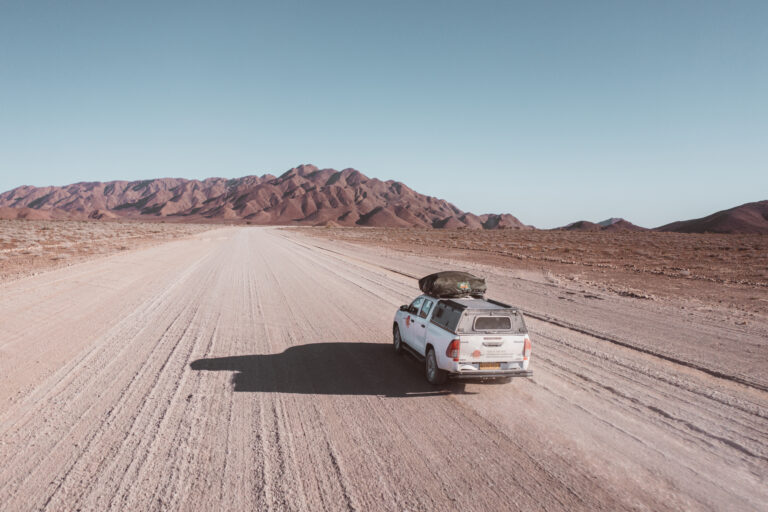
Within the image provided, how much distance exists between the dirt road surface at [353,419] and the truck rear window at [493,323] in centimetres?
125

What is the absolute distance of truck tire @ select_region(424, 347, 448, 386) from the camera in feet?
24.8

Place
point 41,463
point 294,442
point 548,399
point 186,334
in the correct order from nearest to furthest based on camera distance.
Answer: point 41,463
point 294,442
point 548,399
point 186,334

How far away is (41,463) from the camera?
204 inches

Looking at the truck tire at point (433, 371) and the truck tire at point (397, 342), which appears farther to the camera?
the truck tire at point (397, 342)

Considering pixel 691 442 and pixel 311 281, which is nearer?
pixel 691 442

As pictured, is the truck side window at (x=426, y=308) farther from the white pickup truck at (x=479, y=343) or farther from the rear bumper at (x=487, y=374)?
the rear bumper at (x=487, y=374)

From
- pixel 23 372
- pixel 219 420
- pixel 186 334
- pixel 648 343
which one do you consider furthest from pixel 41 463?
pixel 648 343

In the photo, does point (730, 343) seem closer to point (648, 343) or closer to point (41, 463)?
point (648, 343)

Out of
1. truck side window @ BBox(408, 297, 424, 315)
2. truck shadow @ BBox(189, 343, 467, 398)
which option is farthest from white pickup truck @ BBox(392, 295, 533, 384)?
truck side window @ BBox(408, 297, 424, 315)

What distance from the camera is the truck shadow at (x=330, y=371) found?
7684 millimetres

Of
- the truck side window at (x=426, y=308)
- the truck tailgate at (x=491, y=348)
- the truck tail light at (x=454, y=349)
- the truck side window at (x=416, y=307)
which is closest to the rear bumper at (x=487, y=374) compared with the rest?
the truck tailgate at (x=491, y=348)

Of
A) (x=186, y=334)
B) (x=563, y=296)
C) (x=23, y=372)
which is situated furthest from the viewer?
(x=563, y=296)

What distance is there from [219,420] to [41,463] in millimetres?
2106

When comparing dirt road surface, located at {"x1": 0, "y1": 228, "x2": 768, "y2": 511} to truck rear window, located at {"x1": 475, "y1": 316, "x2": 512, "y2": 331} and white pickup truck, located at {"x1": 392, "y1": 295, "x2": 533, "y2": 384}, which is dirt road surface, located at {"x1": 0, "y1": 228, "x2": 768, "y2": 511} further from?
truck rear window, located at {"x1": 475, "y1": 316, "x2": 512, "y2": 331}
